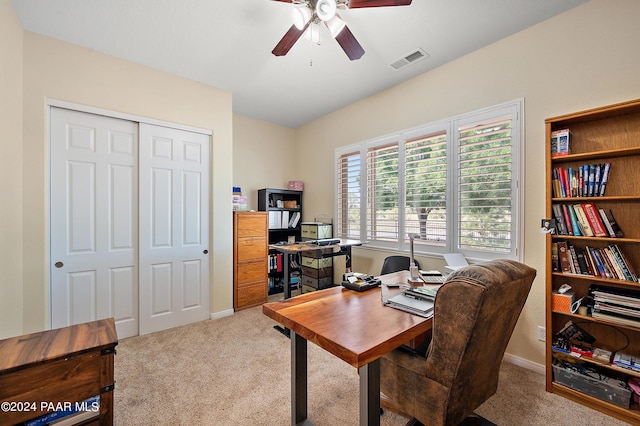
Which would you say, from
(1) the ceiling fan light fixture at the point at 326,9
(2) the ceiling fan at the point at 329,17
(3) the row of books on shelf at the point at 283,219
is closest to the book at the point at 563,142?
(2) the ceiling fan at the point at 329,17

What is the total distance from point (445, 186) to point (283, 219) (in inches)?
102

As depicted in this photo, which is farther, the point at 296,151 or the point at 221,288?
the point at 296,151

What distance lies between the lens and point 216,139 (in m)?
3.36

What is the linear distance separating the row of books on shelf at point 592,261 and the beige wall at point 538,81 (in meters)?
0.18

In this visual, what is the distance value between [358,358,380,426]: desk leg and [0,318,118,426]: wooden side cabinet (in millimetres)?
1339

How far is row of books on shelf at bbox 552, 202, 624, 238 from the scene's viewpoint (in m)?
1.83

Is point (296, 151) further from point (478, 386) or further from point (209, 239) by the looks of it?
point (478, 386)

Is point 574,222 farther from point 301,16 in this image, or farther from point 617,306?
point 301,16

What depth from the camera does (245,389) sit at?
6.49ft

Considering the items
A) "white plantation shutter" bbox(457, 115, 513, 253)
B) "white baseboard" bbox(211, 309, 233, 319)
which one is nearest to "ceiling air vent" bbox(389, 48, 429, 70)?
"white plantation shutter" bbox(457, 115, 513, 253)

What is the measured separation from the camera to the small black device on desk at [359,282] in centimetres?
185

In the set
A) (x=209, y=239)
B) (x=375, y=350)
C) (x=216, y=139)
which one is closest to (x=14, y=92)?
(x=216, y=139)

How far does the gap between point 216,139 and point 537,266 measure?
3616 mm

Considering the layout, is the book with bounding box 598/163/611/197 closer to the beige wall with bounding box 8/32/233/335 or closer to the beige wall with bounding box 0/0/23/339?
the beige wall with bounding box 8/32/233/335
